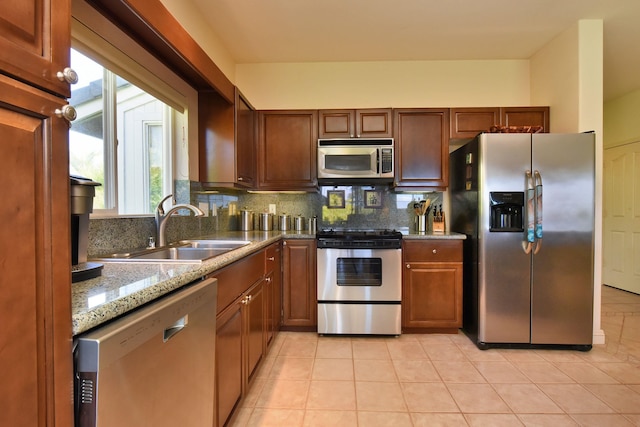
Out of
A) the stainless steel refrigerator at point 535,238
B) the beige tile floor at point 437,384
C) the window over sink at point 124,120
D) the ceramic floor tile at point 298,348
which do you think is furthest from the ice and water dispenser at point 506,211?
the window over sink at point 124,120

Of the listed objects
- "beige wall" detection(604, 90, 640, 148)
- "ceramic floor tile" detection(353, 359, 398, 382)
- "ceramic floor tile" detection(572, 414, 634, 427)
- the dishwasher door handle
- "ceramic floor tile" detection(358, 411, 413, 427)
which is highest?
"beige wall" detection(604, 90, 640, 148)

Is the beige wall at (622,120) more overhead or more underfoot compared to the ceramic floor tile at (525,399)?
more overhead

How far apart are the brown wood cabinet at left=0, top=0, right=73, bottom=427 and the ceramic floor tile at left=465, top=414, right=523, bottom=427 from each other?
69.1 inches

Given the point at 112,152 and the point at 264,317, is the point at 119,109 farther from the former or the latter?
the point at 264,317

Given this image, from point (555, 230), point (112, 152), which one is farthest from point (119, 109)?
point (555, 230)

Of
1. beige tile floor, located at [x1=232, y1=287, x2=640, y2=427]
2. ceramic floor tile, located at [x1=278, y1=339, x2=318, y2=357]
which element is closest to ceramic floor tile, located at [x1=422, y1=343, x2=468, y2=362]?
beige tile floor, located at [x1=232, y1=287, x2=640, y2=427]

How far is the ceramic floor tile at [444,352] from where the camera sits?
229 centimetres

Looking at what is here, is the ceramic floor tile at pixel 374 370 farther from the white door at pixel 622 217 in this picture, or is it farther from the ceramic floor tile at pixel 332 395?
the white door at pixel 622 217

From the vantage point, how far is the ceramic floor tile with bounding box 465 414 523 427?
5.19 ft

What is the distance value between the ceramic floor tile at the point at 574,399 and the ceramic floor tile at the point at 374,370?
0.90 m

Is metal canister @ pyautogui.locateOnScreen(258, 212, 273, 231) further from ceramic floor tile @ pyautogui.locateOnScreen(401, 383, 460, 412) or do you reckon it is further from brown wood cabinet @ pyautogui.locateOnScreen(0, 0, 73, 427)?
brown wood cabinet @ pyautogui.locateOnScreen(0, 0, 73, 427)

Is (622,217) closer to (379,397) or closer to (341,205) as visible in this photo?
(341,205)

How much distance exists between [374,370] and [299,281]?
0.95 metres

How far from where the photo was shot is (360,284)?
2.65m
